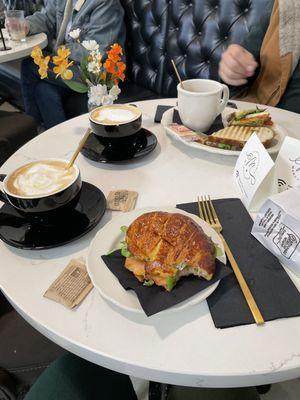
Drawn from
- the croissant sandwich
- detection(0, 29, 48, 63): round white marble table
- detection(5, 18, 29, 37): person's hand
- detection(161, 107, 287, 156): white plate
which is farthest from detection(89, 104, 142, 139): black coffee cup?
detection(5, 18, 29, 37): person's hand

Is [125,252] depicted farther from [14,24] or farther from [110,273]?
[14,24]

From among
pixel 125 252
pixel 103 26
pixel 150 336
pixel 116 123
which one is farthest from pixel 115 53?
pixel 103 26

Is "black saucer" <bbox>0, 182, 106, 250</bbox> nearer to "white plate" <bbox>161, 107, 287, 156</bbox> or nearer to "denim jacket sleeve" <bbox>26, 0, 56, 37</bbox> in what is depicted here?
"white plate" <bbox>161, 107, 287, 156</bbox>

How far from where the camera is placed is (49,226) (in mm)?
713

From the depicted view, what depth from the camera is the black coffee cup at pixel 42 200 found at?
650mm

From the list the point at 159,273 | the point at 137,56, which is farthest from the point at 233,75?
the point at 137,56

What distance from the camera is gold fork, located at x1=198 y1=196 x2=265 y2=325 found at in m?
0.55

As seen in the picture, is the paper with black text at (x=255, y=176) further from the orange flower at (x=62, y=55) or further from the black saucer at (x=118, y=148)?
the orange flower at (x=62, y=55)

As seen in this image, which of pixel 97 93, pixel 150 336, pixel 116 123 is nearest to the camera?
pixel 150 336

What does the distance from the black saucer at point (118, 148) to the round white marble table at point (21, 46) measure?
1.34 metres

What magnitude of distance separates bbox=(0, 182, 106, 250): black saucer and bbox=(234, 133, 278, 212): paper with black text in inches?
12.4

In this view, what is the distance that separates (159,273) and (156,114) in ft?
2.45

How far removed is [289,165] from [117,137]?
0.43 meters

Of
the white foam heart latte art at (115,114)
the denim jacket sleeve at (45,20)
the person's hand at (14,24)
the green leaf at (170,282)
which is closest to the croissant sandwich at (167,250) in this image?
the green leaf at (170,282)
